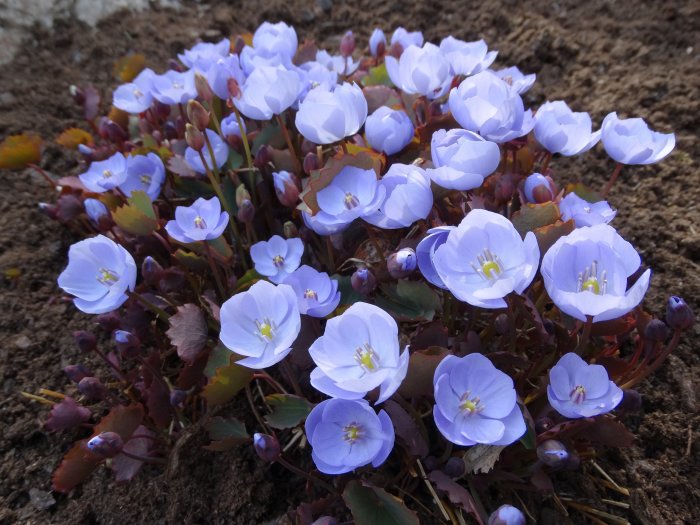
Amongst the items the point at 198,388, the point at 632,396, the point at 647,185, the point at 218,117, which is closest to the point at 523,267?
the point at 632,396

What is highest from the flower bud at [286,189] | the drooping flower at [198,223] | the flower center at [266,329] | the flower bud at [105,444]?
the flower bud at [286,189]

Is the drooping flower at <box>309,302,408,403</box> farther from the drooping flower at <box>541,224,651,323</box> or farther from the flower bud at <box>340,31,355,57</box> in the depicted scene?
the flower bud at <box>340,31,355,57</box>

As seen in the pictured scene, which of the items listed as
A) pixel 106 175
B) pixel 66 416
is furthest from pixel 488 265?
pixel 106 175

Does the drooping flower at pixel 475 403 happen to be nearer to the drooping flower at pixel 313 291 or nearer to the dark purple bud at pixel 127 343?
the drooping flower at pixel 313 291

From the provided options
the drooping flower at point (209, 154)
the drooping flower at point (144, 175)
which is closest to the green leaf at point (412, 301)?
the drooping flower at point (209, 154)

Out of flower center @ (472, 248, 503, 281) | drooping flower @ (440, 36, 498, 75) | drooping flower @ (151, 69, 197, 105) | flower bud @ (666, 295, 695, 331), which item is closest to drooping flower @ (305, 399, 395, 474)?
flower center @ (472, 248, 503, 281)

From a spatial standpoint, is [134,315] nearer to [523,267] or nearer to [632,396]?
[523,267]

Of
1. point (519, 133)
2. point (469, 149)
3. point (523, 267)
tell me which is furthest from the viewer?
point (519, 133)
